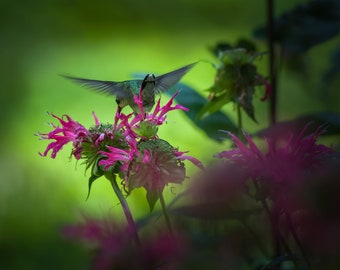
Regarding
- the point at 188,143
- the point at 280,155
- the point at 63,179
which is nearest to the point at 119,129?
the point at 280,155

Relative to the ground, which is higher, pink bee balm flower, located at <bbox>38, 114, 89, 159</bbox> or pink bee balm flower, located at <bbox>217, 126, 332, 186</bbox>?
pink bee balm flower, located at <bbox>38, 114, 89, 159</bbox>

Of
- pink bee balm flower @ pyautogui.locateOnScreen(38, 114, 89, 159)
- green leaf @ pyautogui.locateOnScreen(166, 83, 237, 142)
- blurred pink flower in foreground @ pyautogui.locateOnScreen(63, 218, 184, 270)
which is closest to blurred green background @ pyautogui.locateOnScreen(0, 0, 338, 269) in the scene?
green leaf @ pyautogui.locateOnScreen(166, 83, 237, 142)

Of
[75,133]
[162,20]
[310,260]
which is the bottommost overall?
[310,260]

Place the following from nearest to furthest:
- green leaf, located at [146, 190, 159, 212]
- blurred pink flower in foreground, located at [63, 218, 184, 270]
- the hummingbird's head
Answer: blurred pink flower in foreground, located at [63, 218, 184, 270], green leaf, located at [146, 190, 159, 212], the hummingbird's head

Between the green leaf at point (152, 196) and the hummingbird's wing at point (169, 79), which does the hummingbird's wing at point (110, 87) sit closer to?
the hummingbird's wing at point (169, 79)

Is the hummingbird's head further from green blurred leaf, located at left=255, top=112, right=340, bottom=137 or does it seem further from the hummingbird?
green blurred leaf, located at left=255, top=112, right=340, bottom=137

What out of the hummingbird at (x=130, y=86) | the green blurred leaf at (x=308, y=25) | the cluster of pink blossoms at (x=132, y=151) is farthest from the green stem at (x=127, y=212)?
the green blurred leaf at (x=308, y=25)

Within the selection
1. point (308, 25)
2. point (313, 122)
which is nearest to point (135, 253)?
point (313, 122)

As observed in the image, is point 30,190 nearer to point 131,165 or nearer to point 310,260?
point 131,165
